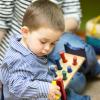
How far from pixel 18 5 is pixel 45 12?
35cm

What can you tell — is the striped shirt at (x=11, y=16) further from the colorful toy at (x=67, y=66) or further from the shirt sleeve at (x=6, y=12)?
the colorful toy at (x=67, y=66)

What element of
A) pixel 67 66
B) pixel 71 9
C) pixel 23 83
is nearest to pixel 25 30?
pixel 23 83

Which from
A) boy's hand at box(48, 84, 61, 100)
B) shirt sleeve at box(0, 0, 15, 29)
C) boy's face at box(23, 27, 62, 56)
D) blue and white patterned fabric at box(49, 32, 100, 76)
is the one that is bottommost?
blue and white patterned fabric at box(49, 32, 100, 76)

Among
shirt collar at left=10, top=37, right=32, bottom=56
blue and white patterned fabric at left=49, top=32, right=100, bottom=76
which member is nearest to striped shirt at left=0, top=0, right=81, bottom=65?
blue and white patterned fabric at left=49, top=32, right=100, bottom=76

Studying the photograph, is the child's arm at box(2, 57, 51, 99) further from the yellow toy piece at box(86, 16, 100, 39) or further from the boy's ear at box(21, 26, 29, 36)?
the yellow toy piece at box(86, 16, 100, 39)

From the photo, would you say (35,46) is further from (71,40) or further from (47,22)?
(71,40)

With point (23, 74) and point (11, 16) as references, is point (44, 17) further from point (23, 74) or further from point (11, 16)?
point (11, 16)

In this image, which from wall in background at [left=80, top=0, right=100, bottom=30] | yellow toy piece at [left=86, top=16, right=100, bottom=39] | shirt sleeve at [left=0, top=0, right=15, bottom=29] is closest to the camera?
shirt sleeve at [left=0, top=0, right=15, bottom=29]

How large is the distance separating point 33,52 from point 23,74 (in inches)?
3.2

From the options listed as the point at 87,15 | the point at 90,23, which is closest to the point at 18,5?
the point at 90,23

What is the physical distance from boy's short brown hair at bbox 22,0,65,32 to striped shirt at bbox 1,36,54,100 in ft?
0.28

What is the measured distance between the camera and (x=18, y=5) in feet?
4.06

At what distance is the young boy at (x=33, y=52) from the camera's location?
898 millimetres

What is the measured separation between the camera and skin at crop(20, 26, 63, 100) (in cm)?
89
